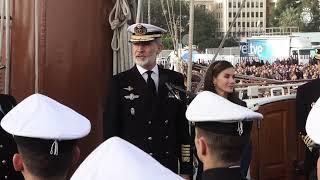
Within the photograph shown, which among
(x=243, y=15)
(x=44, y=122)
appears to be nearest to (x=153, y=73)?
(x=44, y=122)

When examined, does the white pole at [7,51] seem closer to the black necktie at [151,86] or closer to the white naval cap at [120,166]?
the black necktie at [151,86]

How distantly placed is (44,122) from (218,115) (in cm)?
65

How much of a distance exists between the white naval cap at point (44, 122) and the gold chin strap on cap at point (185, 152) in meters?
1.47

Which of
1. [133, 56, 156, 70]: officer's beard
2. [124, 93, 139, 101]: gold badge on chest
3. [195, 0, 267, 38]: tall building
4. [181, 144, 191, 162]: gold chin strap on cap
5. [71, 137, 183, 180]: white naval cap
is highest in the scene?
[195, 0, 267, 38]: tall building

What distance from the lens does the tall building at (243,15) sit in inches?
4355

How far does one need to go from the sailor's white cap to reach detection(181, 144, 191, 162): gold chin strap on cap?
Result: 4.84 feet

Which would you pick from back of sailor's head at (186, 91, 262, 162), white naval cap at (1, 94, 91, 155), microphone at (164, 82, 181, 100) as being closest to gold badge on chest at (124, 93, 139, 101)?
microphone at (164, 82, 181, 100)

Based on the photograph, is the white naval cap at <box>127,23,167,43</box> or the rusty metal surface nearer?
the white naval cap at <box>127,23,167,43</box>

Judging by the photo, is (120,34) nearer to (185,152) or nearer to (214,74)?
(214,74)

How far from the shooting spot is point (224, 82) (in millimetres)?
3914

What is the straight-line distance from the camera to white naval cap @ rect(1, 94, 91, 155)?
199cm

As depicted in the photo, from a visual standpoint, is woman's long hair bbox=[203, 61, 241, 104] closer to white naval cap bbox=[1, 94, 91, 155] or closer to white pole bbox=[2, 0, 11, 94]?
white pole bbox=[2, 0, 11, 94]

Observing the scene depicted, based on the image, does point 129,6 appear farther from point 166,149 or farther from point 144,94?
point 166,149

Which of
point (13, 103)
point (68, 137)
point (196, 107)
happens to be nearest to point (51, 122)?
point (68, 137)
